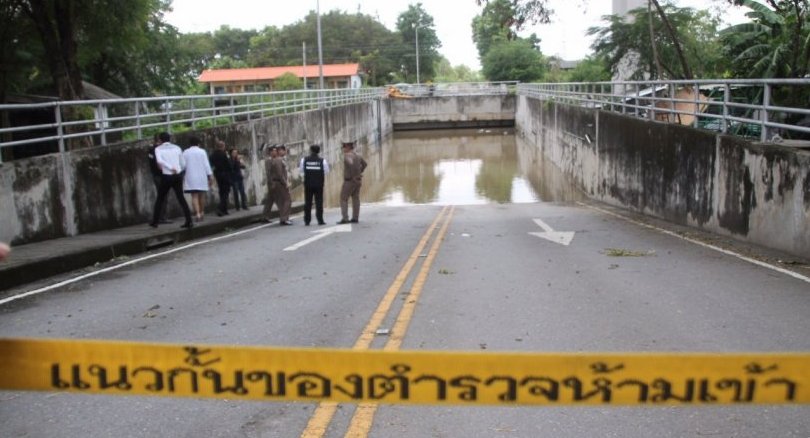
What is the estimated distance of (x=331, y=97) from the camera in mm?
40156

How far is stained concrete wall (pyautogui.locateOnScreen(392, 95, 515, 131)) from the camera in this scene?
62.9 meters

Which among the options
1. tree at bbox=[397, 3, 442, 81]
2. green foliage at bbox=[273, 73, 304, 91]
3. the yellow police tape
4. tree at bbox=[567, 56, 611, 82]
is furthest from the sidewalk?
tree at bbox=[397, 3, 442, 81]

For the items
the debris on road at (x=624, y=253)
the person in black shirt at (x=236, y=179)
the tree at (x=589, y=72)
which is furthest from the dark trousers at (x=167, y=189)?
the tree at (x=589, y=72)

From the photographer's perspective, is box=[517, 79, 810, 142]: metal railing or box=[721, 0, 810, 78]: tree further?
box=[721, 0, 810, 78]: tree

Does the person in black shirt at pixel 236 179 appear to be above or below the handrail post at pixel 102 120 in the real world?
below

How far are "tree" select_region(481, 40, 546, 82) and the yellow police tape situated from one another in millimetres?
78346

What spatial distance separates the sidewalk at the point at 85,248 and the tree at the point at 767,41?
47.1 feet

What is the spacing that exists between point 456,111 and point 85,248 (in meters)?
53.9

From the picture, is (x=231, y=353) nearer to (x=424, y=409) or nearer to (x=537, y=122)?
(x=424, y=409)

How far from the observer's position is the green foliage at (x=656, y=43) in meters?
30.4

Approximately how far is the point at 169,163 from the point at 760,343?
33.0 feet

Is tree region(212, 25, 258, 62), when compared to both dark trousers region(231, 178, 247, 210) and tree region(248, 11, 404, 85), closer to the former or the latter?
tree region(248, 11, 404, 85)

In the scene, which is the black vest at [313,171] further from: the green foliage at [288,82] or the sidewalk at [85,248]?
the green foliage at [288,82]

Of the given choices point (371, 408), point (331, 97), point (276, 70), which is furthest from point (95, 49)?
point (276, 70)
